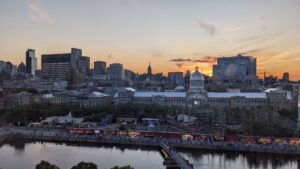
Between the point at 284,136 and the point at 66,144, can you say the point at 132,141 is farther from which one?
the point at 284,136

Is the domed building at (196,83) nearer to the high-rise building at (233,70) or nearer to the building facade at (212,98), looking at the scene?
the building facade at (212,98)

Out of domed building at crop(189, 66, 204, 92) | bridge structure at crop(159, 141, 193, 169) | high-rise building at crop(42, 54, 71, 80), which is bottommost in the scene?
bridge structure at crop(159, 141, 193, 169)

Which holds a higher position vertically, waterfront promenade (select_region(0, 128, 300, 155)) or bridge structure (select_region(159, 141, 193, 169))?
waterfront promenade (select_region(0, 128, 300, 155))

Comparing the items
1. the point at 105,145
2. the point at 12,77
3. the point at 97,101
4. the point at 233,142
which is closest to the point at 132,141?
the point at 105,145

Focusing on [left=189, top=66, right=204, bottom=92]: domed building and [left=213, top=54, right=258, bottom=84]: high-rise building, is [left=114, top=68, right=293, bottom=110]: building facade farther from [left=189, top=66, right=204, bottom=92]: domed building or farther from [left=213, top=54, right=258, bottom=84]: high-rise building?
[left=213, top=54, right=258, bottom=84]: high-rise building

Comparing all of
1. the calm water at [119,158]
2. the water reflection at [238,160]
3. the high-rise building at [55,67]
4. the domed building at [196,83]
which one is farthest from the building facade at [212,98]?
the high-rise building at [55,67]

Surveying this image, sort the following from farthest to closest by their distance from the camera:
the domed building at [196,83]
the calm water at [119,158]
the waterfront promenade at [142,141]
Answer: the domed building at [196,83], the waterfront promenade at [142,141], the calm water at [119,158]

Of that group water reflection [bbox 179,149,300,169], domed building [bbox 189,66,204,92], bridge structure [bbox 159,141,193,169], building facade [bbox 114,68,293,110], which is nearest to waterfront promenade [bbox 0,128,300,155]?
water reflection [bbox 179,149,300,169]

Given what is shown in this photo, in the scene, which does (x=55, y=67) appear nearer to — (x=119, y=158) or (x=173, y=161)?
(x=119, y=158)
